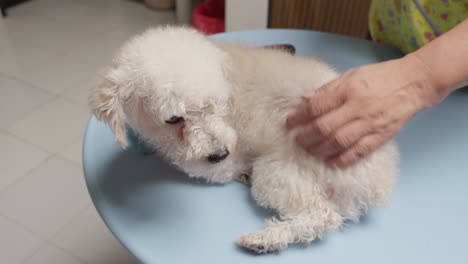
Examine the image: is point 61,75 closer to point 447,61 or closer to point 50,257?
point 50,257

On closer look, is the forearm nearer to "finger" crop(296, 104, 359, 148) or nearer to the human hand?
the human hand

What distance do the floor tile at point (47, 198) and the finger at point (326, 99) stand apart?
0.93 meters

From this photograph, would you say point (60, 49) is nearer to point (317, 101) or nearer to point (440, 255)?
point (317, 101)

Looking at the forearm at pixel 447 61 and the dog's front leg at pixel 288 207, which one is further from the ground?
the forearm at pixel 447 61

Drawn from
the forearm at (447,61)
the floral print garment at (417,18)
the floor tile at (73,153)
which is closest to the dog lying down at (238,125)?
the forearm at (447,61)

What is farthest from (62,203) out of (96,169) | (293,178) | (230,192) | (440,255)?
(440,255)

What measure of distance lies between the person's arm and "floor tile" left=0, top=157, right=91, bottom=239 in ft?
3.02

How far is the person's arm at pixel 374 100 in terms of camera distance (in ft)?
1.85

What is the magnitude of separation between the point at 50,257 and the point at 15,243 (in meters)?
0.11

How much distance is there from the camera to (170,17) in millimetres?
2117

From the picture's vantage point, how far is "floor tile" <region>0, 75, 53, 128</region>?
159cm

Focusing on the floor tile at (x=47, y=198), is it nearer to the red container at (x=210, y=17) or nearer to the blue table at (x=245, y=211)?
the blue table at (x=245, y=211)

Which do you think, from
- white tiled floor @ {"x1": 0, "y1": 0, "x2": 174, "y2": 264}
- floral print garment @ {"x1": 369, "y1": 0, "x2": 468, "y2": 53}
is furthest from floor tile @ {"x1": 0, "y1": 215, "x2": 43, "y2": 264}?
floral print garment @ {"x1": 369, "y1": 0, "x2": 468, "y2": 53}

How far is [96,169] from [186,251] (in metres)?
0.21
